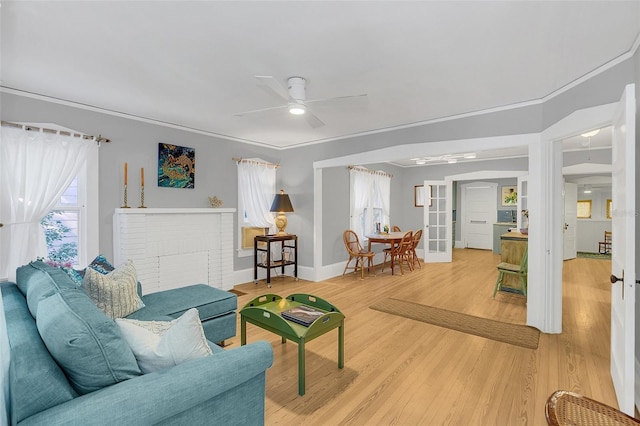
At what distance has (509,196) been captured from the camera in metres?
8.77

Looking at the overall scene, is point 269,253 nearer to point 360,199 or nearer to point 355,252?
point 355,252

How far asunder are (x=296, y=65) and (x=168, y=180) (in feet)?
8.87

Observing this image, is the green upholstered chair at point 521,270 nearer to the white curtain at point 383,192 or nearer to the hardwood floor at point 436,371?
the hardwood floor at point 436,371

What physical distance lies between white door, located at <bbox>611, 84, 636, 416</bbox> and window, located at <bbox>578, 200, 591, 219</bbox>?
29.3 ft

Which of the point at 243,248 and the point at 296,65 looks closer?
the point at 296,65

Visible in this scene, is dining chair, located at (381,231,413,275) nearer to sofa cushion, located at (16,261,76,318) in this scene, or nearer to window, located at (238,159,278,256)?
window, located at (238,159,278,256)

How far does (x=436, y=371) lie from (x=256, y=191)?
3886mm

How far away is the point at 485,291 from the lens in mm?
4875

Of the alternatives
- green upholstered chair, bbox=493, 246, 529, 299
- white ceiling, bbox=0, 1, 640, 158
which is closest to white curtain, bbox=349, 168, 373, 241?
green upholstered chair, bbox=493, 246, 529, 299

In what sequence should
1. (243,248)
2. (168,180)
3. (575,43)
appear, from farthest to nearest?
(243,248) → (168,180) → (575,43)

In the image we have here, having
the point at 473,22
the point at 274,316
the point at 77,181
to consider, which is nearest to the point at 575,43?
the point at 473,22

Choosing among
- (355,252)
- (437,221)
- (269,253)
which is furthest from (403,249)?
(269,253)

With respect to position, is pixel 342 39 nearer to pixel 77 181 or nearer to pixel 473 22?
pixel 473 22

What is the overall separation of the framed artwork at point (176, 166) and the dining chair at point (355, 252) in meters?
2.93
